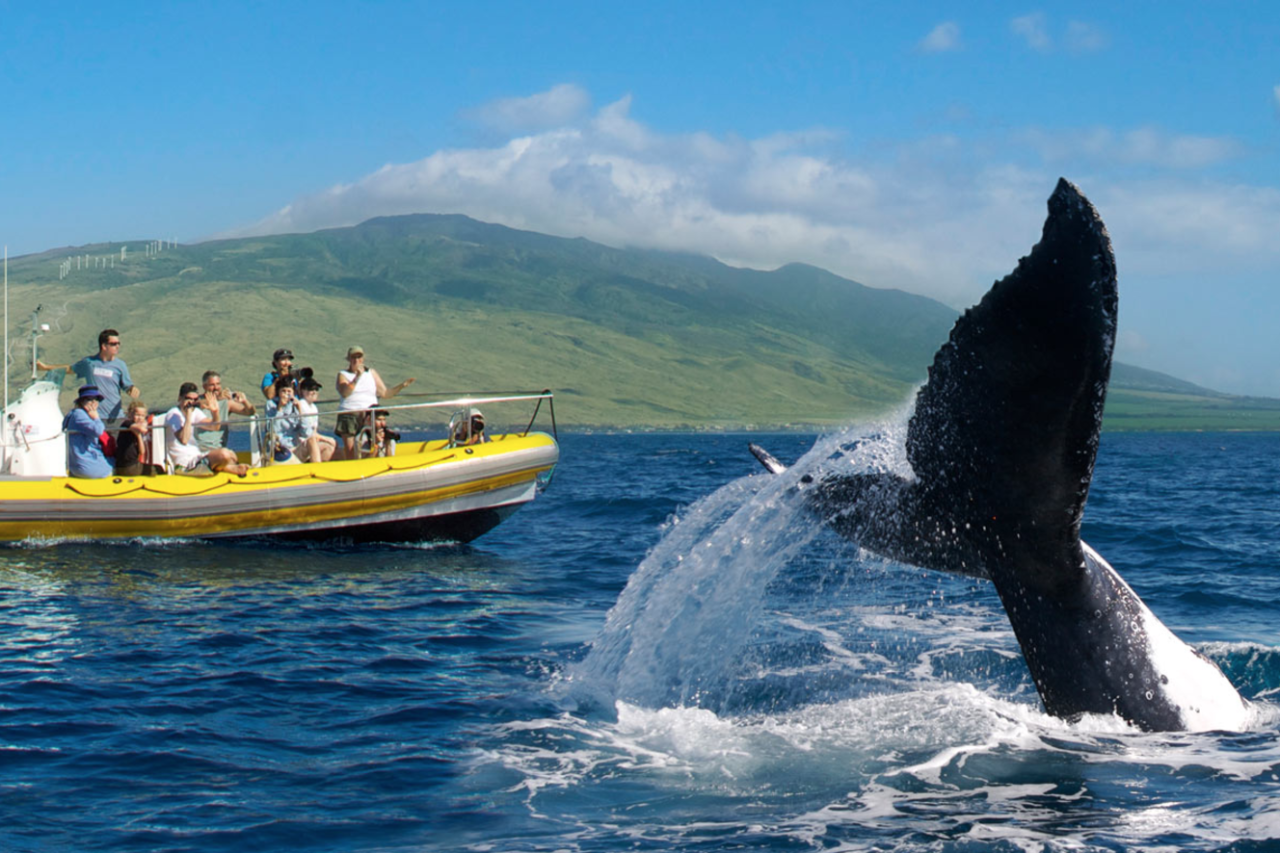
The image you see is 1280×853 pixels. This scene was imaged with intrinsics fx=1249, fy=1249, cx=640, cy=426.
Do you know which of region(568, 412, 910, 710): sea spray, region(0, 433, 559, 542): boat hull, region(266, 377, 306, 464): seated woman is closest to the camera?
region(568, 412, 910, 710): sea spray

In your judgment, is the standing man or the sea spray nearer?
the sea spray

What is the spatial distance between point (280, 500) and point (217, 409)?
4.97 ft

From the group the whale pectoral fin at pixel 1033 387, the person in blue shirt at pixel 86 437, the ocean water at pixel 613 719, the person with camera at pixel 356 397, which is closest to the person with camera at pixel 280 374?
the person with camera at pixel 356 397

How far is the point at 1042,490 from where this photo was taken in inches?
181

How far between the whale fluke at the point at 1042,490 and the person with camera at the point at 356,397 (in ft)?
34.5

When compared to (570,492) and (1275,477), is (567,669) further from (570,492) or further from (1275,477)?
(1275,477)

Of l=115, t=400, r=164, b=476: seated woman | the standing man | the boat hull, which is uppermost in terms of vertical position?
the standing man

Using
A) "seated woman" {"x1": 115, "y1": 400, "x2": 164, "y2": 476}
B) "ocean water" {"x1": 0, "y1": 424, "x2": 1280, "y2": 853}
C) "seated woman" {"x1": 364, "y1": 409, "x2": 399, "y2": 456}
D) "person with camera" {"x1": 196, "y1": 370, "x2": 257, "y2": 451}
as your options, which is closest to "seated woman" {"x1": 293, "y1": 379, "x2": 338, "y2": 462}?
"seated woman" {"x1": 364, "y1": 409, "x2": 399, "y2": 456}

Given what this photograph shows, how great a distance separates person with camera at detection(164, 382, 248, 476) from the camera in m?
15.2

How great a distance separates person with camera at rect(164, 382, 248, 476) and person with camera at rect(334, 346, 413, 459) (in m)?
1.32

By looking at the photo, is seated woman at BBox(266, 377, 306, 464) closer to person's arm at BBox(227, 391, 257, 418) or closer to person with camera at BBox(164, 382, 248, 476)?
person's arm at BBox(227, 391, 257, 418)

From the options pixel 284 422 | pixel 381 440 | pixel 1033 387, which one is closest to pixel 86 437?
pixel 284 422

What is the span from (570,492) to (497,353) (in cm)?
16507

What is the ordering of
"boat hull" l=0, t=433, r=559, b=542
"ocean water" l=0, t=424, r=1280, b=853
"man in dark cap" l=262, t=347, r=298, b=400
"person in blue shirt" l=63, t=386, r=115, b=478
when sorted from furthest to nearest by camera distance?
1. "man in dark cap" l=262, t=347, r=298, b=400
2. "boat hull" l=0, t=433, r=559, b=542
3. "person in blue shirt" l=63, t=386, r=115, b=478
4. "ocean water" l=0, t=424, r=1280, b=853
